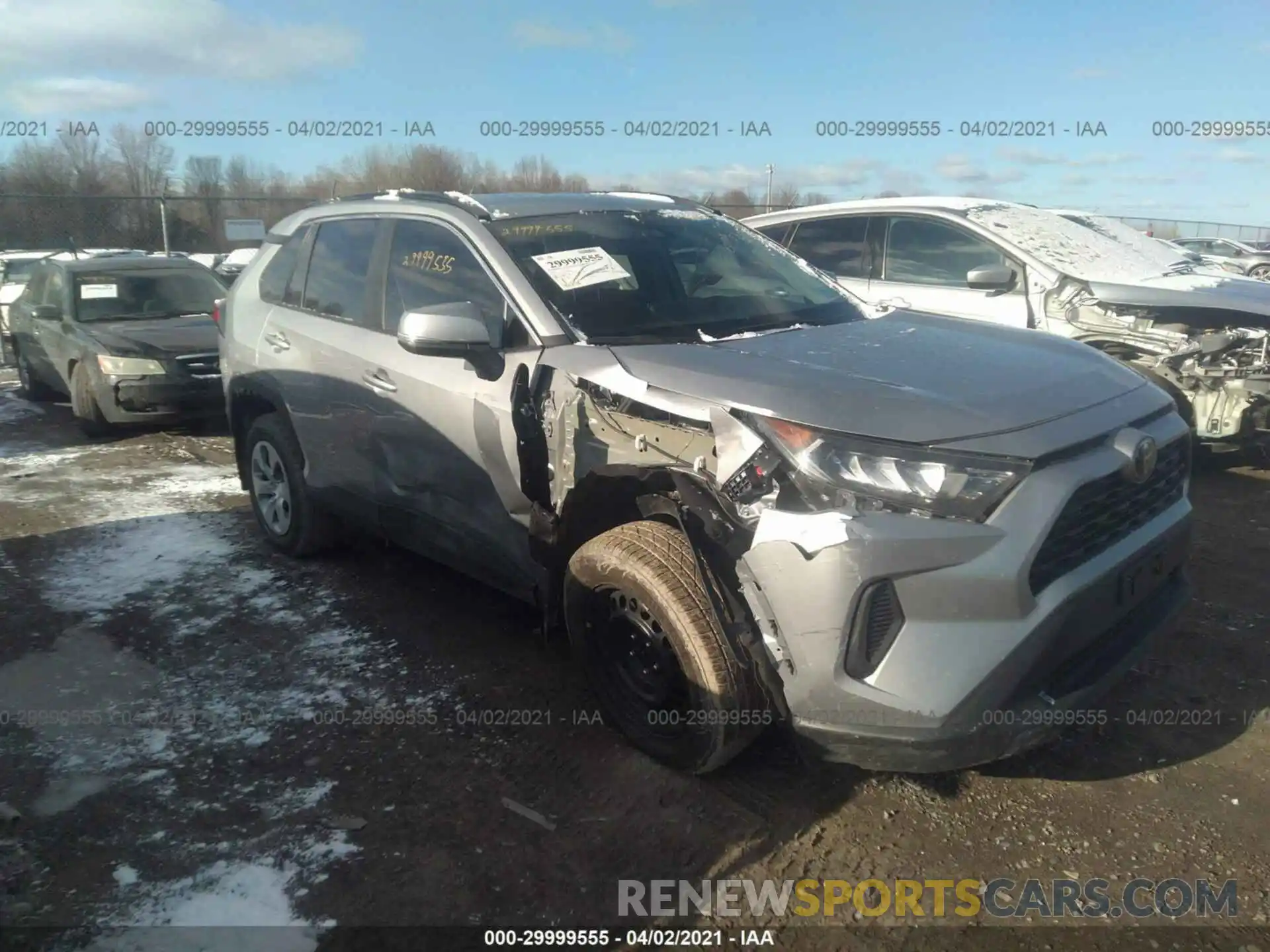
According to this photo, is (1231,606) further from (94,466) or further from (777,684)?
(94,466)

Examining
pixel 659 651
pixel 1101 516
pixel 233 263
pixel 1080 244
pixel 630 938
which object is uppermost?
pixel 233 263

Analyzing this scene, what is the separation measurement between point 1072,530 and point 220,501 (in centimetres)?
555

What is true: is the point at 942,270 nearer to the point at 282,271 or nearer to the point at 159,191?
the point at 282,271

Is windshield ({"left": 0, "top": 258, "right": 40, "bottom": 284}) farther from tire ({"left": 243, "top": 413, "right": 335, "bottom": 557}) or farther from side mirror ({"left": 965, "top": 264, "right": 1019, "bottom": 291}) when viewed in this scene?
side mirror ({"left": 965, "top": 264, "right": 1019, "bottom": 291})

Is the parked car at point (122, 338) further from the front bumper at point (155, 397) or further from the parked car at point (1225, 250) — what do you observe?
the parked car at point (1225, 250)

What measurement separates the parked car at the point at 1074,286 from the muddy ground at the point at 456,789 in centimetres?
191

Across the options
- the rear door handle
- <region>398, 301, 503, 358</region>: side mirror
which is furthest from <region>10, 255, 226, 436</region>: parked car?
<region>398, 301, 503, 358</region>: side mirror

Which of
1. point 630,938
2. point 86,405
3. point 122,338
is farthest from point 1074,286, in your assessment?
point 86,405

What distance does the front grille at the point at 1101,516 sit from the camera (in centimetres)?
244

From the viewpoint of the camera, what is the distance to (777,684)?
258cm

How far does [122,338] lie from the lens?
823 cm

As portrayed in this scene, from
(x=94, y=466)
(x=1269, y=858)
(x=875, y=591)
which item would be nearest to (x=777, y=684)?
(x=875, y=591)

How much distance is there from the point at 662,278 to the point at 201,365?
585cm
